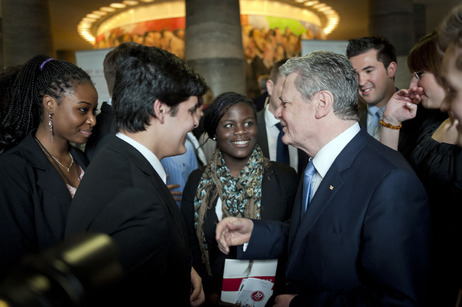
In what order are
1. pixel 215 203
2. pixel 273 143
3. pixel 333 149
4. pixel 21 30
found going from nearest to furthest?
pixel 333 149
pixel 215 203
pixel 273 143
pixel 21 30

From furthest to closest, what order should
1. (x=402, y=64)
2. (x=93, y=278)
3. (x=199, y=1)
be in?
1. (x=402, y=64)
2. (x=199, y=1)
3. (x=93, y=278)

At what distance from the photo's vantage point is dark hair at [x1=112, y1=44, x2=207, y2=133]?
55.0 inches

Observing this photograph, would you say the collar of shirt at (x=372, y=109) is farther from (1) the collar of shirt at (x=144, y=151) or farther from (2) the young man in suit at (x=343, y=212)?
(1) the collar of shirt at (x=144, y=151)

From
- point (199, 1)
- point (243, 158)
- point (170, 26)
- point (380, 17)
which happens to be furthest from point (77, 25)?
point (243, 158)

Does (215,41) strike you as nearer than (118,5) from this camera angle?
Yes

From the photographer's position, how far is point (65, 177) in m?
2.13

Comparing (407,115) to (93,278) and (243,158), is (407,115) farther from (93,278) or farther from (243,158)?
(93,278)

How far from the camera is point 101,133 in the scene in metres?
2.79

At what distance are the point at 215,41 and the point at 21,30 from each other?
5225 mm

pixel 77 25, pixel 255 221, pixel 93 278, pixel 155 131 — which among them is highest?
pixel 77 25

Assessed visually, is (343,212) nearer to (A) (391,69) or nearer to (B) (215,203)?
(B) (215,203)

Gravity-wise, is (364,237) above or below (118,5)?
below

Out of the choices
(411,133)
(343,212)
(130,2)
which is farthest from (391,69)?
(130,2)

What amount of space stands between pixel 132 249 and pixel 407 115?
1.98 m
